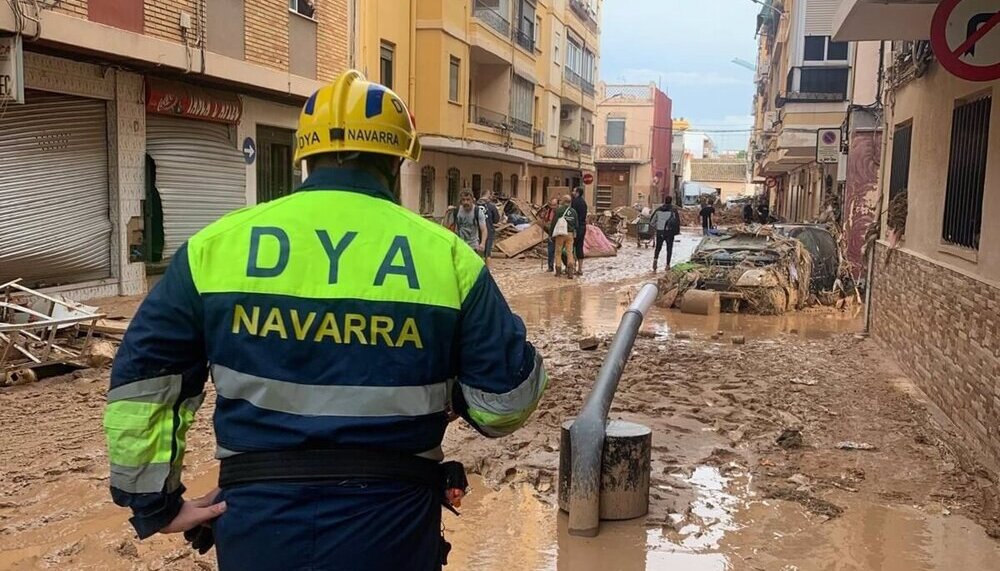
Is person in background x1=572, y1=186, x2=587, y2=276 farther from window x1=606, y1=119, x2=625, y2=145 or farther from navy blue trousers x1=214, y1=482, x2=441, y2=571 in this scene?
window x1=606, y1=119, x2=625, y2=145

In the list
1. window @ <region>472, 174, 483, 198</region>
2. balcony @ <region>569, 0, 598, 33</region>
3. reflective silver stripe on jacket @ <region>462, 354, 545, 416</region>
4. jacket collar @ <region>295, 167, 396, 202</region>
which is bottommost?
reflective silver stripe on jacket @ <region>462, 354, 545, 416</region>

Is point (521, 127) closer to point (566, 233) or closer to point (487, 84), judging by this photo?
point (487, 84)

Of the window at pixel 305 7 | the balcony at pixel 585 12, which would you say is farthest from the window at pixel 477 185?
the window at pixel 305 7

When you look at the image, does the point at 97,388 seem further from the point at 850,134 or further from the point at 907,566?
the point at 850,134

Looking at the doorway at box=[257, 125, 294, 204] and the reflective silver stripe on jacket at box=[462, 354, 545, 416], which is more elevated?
the doorway at box=[257, 125, 294, 204]

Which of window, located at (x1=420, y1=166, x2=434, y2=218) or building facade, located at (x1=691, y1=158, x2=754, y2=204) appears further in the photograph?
building facade, located at (x1=691, y1=158, x2=754, y2=204)

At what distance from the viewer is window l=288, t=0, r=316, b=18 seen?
14091 mm

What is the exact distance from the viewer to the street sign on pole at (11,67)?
8383 millimetres

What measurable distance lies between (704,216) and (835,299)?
1596 cm

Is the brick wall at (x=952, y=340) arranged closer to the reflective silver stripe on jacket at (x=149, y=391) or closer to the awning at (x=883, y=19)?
the awning at (x=883, y=19)

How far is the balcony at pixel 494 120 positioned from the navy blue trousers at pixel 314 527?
2434 centimetres

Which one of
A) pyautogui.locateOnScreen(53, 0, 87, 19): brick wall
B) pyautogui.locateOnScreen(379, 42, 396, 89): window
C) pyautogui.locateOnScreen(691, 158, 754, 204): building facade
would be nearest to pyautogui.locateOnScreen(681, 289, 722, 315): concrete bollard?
pyautogui.locateOnScreen(53, 0, 87, 19): brick wall

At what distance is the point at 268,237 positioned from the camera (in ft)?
5.81

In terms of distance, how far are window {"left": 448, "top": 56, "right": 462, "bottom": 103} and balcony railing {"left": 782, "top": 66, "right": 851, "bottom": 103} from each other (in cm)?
884
